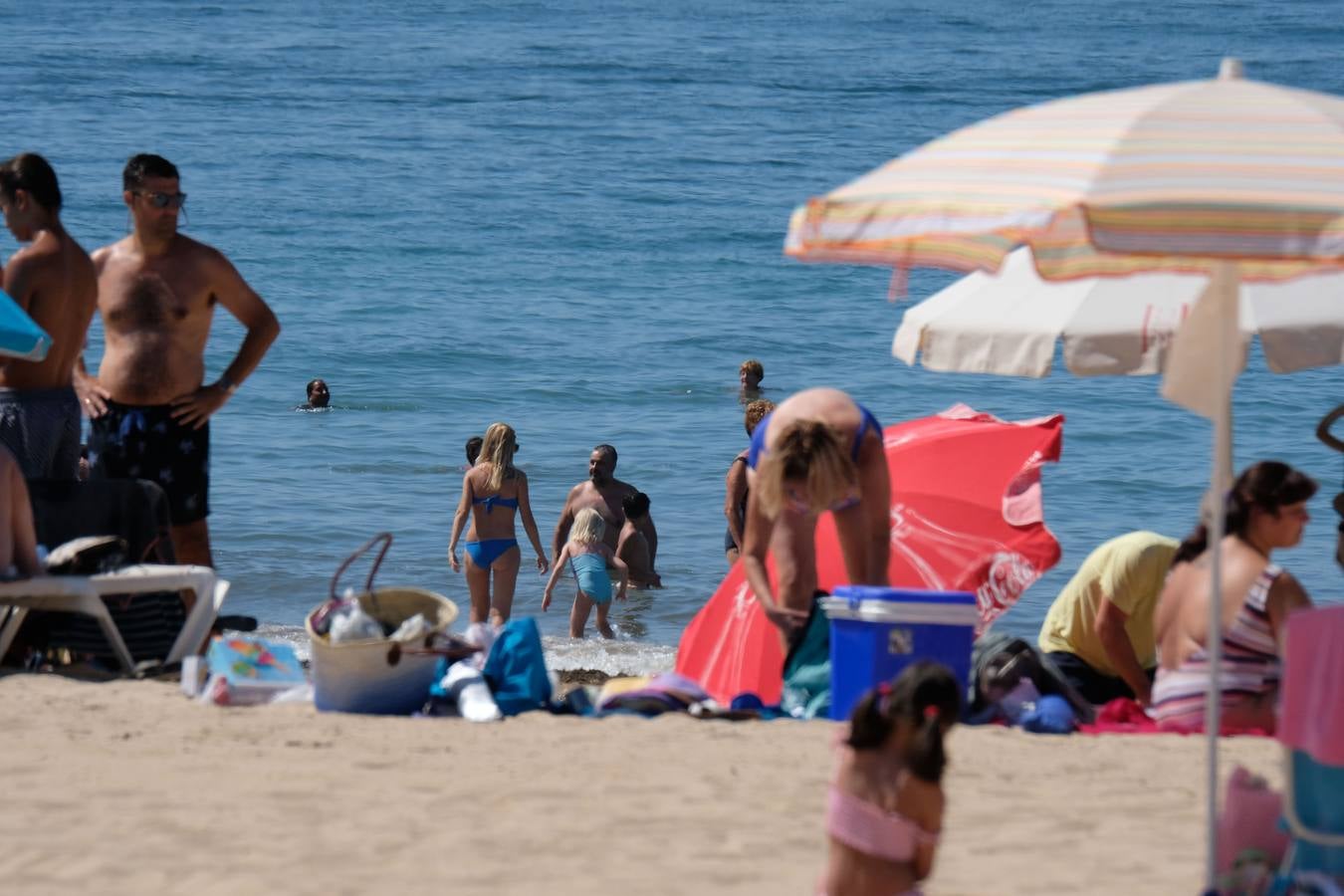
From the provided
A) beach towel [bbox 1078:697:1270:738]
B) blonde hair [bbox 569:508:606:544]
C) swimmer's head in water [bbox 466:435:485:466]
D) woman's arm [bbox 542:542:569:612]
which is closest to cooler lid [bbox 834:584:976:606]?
beach towel [bbox 1078:697:1270:738]

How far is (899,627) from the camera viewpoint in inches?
201

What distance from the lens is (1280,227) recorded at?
351 centimetres

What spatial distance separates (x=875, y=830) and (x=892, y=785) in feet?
0.30

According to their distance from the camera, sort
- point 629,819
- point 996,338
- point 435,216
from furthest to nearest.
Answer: point 435,216
point 996,338
point 629,819

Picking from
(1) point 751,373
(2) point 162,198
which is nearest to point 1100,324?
(2) point 162,198

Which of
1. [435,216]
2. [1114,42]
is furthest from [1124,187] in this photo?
[1114,42]

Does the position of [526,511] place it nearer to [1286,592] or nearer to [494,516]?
[494,516]

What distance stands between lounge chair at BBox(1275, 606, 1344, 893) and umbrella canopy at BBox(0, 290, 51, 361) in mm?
4135

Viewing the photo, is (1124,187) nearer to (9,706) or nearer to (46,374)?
(9,706)

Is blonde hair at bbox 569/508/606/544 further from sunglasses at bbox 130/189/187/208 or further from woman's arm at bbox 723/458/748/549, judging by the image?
sunglasses at bbox 130/189/187/208

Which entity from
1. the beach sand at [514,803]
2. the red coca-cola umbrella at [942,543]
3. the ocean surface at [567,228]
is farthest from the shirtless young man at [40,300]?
the ocean surface at [567,228]

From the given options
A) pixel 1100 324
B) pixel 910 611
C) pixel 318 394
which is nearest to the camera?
pixel 910 611

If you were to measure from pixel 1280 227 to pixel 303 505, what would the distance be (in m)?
11.5

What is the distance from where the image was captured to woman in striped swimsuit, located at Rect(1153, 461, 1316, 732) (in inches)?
191
